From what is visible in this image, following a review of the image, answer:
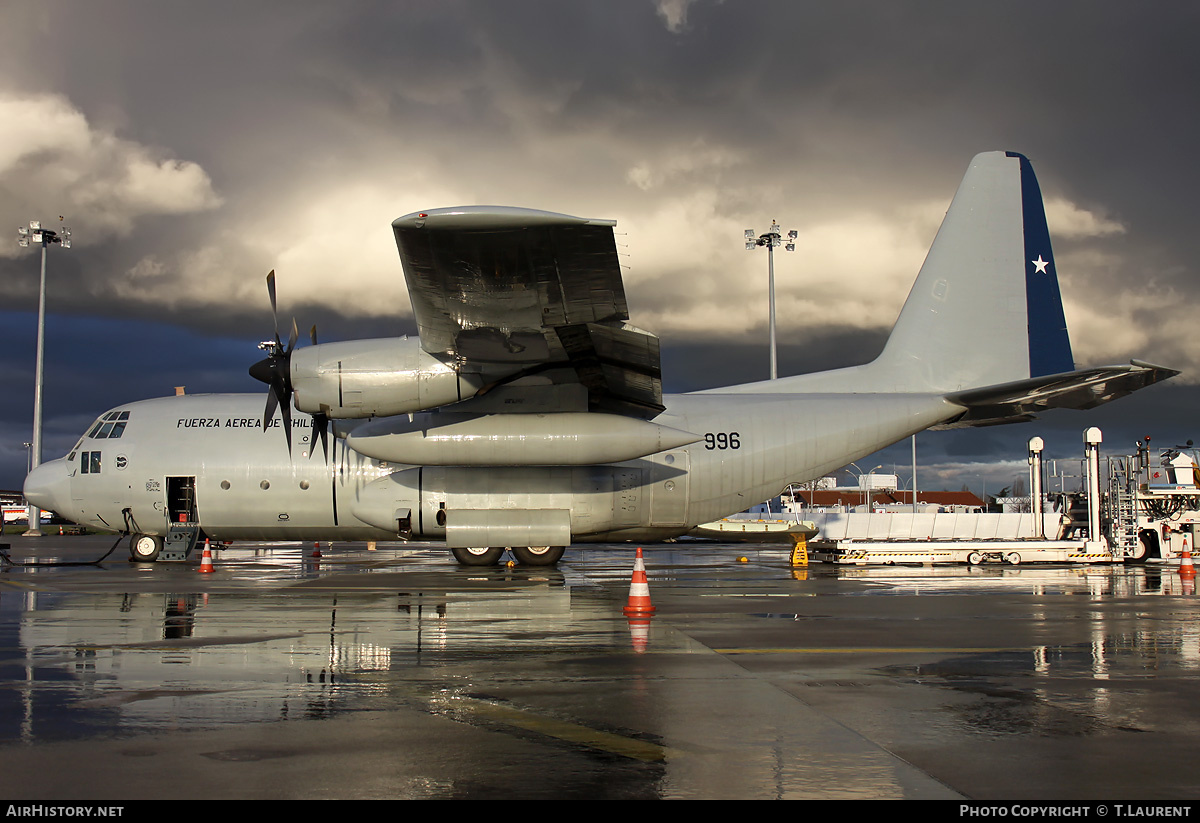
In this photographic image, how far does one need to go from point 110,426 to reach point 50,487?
192 centimetres

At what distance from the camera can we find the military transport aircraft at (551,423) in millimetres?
15227

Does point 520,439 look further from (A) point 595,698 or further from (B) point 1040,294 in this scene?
(B) point 1040,294

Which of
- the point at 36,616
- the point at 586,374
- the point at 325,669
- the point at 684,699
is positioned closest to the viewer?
the point at 684,699

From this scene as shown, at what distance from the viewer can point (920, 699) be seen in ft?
21.7

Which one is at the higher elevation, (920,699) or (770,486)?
(770,486)

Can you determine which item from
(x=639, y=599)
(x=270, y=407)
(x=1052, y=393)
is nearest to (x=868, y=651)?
(x=639, y=599)

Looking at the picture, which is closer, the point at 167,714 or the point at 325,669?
the point at 167,714

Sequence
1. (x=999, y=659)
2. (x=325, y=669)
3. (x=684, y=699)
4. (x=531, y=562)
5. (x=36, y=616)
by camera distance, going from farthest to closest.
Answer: (x=531, y=562) → (x=36, y=616) → (x=999, y=659) → (x=325, y=669) → (x=684, y=699)

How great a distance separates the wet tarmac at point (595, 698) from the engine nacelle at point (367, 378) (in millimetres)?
3259

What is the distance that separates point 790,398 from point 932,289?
13.1ft

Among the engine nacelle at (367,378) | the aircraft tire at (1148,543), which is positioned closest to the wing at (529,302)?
the engine nacelle at (367,378)

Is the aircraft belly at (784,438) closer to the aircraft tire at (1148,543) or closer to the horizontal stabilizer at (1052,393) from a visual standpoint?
the horizontal stabilizer at (1052,393)

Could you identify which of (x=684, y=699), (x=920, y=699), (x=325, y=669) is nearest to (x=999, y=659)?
(x=920, y=699)

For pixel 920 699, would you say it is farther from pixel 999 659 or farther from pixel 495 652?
pixel 495 652
